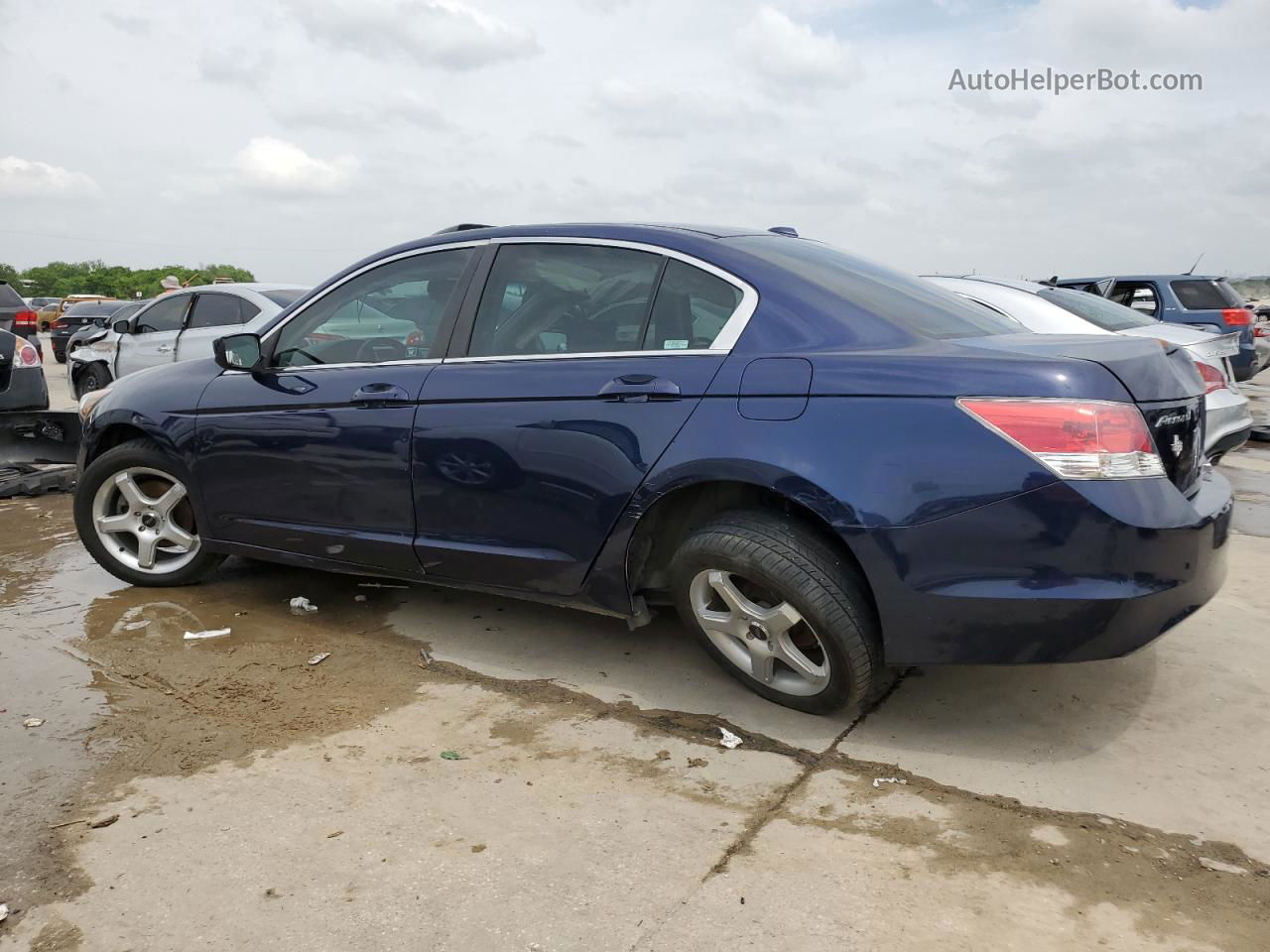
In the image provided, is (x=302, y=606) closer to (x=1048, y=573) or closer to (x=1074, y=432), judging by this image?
(x=1048, y=573)

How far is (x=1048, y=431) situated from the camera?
8.78ft

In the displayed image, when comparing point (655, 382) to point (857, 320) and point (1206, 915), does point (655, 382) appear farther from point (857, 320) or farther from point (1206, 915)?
point (1206, 915)

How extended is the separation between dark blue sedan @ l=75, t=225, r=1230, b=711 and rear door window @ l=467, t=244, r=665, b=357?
0.01 metres

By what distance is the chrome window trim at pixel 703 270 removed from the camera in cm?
319

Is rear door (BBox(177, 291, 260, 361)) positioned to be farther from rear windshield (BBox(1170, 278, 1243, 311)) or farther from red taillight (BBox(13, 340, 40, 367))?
rear windshield (BBox(1170, 278, 1243, 311))

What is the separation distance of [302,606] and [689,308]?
2311 mm

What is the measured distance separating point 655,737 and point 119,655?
2.19 metres

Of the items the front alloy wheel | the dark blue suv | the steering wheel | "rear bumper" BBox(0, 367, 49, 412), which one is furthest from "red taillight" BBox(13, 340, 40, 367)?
the dark blue suv

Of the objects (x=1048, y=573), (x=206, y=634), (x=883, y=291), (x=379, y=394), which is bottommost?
(x=206, y=634)

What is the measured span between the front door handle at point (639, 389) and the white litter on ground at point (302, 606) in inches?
76.7

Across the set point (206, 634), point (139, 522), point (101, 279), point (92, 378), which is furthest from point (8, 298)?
point (101, 279)

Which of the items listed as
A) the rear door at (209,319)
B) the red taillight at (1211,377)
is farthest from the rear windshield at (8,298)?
the red taillight at (1211,377)

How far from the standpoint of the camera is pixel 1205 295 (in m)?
13.8

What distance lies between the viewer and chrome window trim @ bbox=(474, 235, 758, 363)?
10.5 feet
